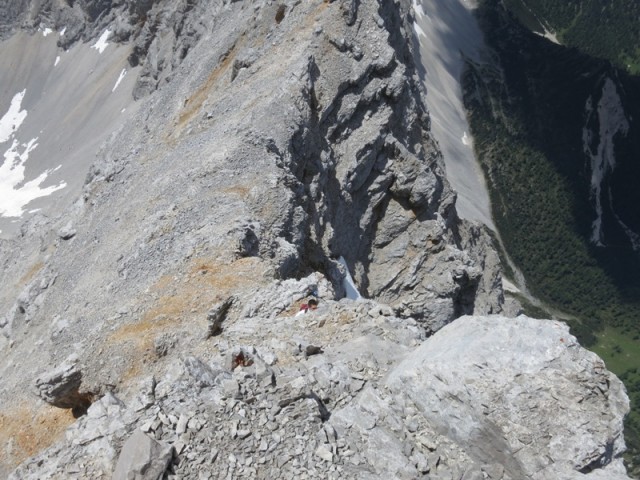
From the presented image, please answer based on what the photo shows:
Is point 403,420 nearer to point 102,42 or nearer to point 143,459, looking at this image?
point 143,459

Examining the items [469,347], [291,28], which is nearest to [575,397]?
[469,347]

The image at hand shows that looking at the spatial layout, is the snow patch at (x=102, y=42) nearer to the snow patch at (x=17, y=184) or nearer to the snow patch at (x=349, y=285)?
the snow patch at (x=17, y=184)

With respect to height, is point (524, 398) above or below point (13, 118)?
below

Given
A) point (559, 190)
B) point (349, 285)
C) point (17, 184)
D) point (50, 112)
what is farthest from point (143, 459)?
point (559, 190)

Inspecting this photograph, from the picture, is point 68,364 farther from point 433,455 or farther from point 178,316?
point 433,455

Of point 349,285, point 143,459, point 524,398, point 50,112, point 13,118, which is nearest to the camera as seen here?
point 143,459

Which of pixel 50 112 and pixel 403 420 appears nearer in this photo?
pixel 403 420

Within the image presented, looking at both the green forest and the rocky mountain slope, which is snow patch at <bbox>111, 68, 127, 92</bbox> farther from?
the green forest

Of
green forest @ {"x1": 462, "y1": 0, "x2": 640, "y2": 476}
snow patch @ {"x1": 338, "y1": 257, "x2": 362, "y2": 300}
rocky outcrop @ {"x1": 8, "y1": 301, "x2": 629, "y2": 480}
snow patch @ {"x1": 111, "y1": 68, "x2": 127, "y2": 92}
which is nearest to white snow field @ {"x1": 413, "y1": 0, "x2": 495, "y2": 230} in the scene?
green forest @ {"x1": 462, "y1": 0, "x2": 640, "y2": 476}

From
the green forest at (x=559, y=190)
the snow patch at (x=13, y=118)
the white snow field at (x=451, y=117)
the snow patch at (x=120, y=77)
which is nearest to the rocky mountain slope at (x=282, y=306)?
the snow patch at (x=120, y=77)
